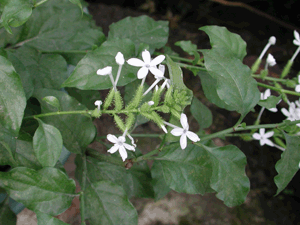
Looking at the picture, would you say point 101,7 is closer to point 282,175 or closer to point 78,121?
point 78,121

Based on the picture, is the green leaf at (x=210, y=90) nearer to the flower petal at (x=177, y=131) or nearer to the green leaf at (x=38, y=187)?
the flower petal at (x=177, y=131)

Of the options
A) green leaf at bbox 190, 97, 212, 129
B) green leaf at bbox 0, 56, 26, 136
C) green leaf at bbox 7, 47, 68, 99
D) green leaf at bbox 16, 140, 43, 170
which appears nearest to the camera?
green leaf at bbox 0, 56, 26, 136

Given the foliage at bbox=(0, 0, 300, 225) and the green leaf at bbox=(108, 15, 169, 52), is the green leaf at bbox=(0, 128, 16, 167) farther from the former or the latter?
the green leaf at bbox=(108, 15, 169, 52)

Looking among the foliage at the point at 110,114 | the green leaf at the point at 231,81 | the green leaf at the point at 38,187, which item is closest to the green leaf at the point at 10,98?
the foliage at the point at 110,114

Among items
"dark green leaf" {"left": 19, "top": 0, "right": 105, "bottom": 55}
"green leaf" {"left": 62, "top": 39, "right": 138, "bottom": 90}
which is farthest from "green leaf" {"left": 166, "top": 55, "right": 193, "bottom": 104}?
"dark green leaf" {"left": 19, "top": 0, "right": 105, "bottom": 55}

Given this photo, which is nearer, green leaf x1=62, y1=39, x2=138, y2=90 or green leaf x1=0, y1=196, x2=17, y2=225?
green leaf x1=62, y1=39, x2=138, y2=90

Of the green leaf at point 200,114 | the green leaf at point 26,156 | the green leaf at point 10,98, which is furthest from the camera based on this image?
the green leaf at point 200,114

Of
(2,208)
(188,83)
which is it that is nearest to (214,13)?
(188,83)

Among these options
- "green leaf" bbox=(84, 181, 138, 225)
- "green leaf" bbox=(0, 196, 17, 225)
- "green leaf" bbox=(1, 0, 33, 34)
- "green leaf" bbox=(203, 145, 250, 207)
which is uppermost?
"green leaf" bbox=(1, 0, 33, 34)
